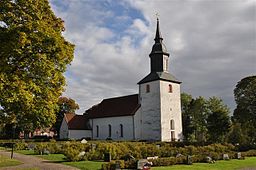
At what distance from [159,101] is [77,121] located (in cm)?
1726

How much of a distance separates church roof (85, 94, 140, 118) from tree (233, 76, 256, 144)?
1458 cm

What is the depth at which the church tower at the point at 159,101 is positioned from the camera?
44375 millimetres

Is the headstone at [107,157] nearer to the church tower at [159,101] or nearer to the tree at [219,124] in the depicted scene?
the church tower at [159,101]

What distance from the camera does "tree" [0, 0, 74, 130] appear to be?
13750 mm

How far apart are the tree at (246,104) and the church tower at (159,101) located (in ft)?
29.2

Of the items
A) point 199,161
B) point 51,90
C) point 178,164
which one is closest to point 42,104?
point 51,90

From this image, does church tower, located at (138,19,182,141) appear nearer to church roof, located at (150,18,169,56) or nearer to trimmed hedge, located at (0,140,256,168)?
church roof, located at (150,18,169,56)

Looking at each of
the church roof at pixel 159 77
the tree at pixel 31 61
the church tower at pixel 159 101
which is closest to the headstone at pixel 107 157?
the tree at pixel 31 61

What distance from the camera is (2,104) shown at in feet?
47.5

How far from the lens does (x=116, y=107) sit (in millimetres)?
51344

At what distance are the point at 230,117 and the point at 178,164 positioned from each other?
2830 centimetres

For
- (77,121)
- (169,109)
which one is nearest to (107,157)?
(169,109)

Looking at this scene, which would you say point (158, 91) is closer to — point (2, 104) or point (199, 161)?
point (199, 161)

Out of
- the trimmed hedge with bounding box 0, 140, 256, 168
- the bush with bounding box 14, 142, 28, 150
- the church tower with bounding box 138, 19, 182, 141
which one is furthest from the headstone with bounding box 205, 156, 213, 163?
the church tower with bounding box 138, 19, 182, 141
